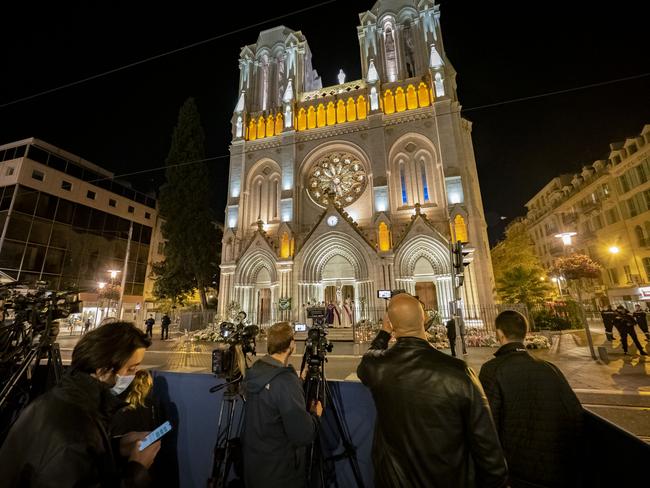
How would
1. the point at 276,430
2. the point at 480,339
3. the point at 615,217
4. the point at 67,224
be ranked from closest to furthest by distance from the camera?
the point at 276,430 → the point at 480,339 → the point at 615,217 → the point at 67,224

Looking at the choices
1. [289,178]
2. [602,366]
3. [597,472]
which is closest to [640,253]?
[602,366]

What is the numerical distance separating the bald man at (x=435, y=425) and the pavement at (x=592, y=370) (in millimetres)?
4430

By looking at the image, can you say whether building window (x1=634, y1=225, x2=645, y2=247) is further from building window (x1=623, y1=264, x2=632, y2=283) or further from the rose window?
the rose window

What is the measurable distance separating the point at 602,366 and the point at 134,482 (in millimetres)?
10901

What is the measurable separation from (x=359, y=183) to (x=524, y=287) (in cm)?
1216

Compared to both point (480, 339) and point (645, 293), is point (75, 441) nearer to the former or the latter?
point (480, 339)

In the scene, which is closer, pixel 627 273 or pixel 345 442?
pixel 345 442

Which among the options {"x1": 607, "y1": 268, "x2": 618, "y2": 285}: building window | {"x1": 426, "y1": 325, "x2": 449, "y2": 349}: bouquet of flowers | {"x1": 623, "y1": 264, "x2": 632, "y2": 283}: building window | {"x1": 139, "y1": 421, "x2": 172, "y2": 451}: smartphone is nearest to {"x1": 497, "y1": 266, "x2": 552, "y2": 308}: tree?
{"x1": 426, "y1": 325, "x2": 449, "y2": 349}: bouquet of flowers

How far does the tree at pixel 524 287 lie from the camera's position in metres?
16.1

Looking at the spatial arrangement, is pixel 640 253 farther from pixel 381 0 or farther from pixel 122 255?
pixel 122 255

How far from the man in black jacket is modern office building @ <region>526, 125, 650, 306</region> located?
2057 centimetres

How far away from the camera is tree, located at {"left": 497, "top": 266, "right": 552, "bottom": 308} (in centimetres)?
1612

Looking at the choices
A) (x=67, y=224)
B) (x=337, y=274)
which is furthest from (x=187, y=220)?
(x=67, y=224)

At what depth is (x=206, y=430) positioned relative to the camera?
10.4 feet
